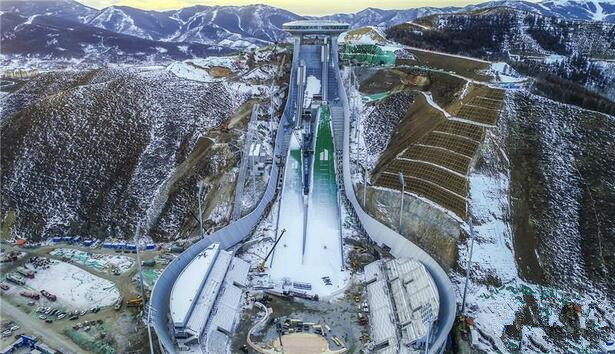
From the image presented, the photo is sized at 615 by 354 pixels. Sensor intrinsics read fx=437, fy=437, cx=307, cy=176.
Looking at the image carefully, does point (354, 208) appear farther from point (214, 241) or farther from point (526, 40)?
point (526, 40)

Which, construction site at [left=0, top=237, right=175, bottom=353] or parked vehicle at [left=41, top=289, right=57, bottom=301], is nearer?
construction site at [left=0, top=237, right=175, bottom=353]

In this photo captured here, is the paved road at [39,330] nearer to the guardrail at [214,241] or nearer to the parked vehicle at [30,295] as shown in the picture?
the parked vehicle at [30,295]

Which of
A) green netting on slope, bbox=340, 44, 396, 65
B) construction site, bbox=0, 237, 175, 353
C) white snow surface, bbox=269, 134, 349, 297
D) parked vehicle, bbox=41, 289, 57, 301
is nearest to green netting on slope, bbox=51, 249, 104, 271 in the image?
construction site, bbox=0, 237, 175, 353

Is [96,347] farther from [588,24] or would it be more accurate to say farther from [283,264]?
[588,24]

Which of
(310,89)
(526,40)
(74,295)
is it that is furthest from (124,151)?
(526,40)

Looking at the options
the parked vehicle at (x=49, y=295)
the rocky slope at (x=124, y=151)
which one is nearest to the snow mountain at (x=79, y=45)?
the rocky slope at (x=124, y=151)

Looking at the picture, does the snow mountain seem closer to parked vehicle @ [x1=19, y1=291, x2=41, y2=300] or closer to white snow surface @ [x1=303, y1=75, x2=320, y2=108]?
white snow surface @ [x1=303, y1=75, x2=320, y2=108]
